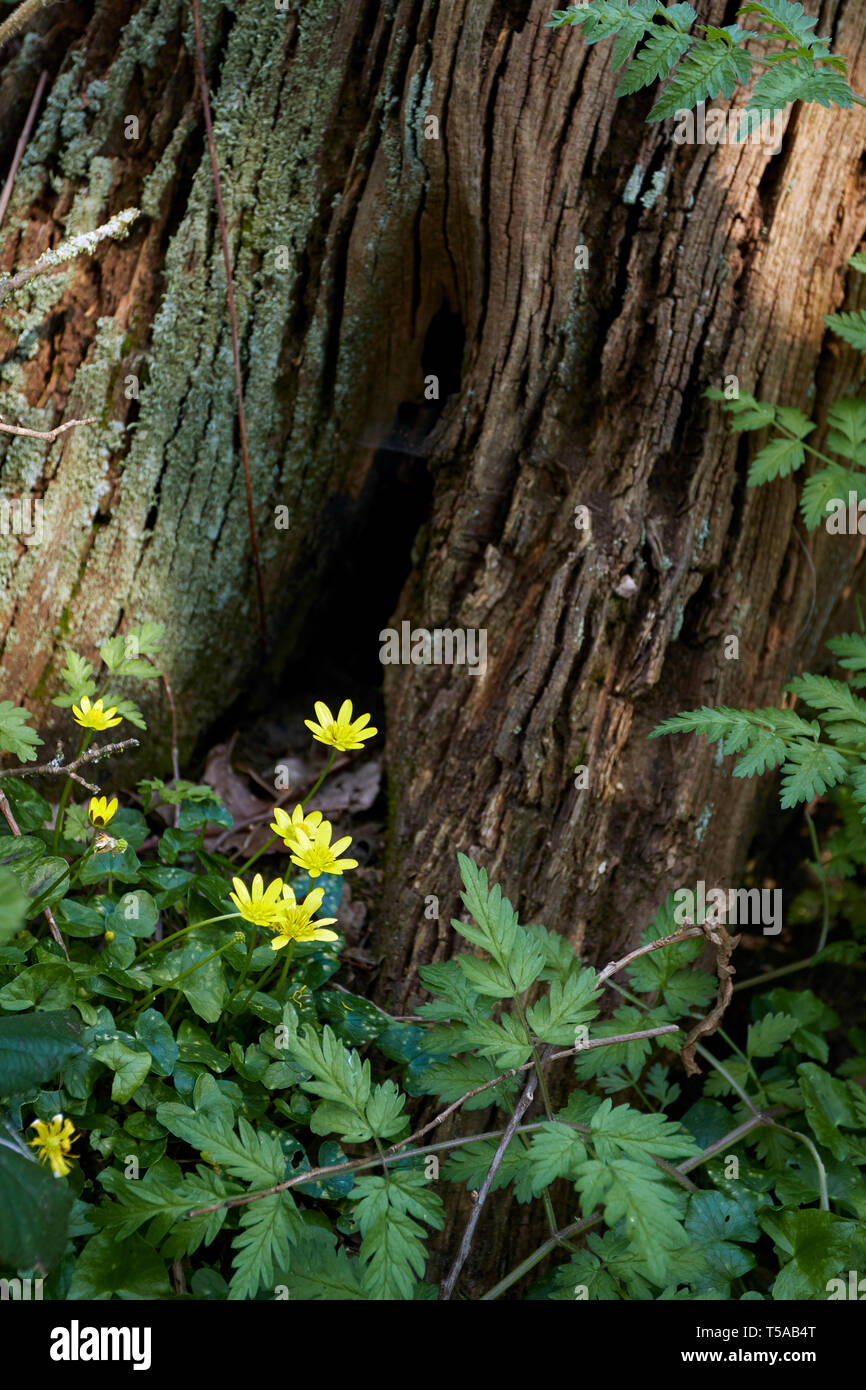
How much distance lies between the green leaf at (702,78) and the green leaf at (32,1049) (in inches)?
78.5

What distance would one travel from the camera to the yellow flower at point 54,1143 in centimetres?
174

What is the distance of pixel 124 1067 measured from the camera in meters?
1.88

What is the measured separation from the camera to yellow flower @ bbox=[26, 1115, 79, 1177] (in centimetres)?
174

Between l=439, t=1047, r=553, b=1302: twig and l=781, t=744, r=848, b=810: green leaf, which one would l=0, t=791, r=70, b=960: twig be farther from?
l=781, t=744, r=848, b=810: green leaf

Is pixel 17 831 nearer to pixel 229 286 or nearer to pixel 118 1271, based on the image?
pixel 118 1271

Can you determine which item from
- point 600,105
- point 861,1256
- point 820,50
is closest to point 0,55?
point 600,105

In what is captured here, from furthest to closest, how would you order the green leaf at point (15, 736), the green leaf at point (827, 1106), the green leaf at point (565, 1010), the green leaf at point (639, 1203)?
the green leaf at point (827, 1106)
the green leaf at point (15, 736)
the green leaf at point (565, 1010)
the green leaf at point (639, 1203)

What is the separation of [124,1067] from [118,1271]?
0.34 meters

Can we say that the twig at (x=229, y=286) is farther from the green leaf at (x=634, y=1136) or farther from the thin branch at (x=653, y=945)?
the green leaf at (x=634, y=1136)

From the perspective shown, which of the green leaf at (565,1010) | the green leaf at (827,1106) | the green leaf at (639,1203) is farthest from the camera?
the green leaf at (827,1106)

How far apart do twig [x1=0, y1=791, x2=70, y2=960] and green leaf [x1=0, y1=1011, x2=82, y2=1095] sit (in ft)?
1.21

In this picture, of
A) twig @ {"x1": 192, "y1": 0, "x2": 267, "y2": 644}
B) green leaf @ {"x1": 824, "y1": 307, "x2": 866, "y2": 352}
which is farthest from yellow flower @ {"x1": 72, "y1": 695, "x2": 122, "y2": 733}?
green leaf @ {"x1": 824, "y1": 307, "x2": 866, "y2": 352}

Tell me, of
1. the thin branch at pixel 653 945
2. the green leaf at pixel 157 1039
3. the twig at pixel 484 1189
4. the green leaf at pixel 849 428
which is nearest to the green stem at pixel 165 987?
the green leaf at pixel 157 1039

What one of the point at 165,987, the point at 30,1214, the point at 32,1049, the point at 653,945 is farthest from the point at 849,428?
the point at 30,1214
